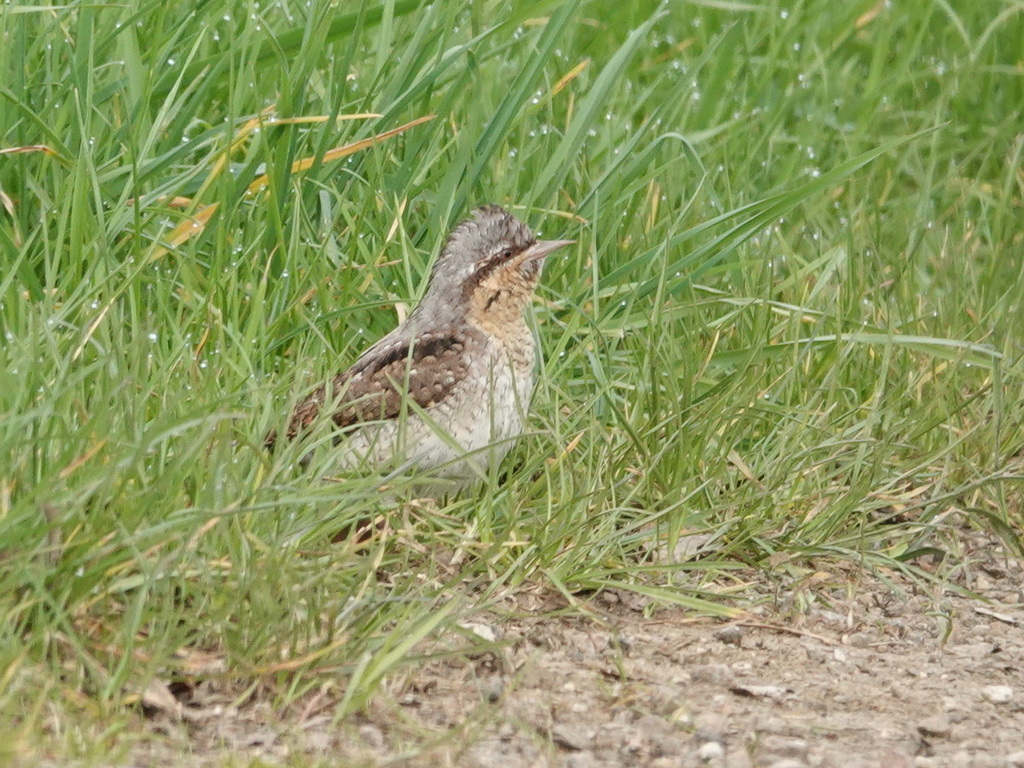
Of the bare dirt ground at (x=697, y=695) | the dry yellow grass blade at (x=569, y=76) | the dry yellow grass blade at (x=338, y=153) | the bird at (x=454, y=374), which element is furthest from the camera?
the dry yellow grass blade at (x=569, y=76)

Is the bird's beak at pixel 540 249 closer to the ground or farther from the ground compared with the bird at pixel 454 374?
farther from the ground

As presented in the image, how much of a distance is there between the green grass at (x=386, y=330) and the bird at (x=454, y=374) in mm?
135

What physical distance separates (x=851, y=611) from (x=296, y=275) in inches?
80.7

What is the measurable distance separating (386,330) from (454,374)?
0.75 metres

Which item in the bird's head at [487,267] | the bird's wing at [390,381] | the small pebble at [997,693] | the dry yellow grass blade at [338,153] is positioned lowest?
the small pebble at [997,693]

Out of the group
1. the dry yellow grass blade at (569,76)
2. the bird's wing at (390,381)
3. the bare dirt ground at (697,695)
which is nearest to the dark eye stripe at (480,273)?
the bird's wing at (390,381)

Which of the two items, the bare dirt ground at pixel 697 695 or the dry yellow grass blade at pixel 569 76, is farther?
the dry yellow grass blade at pixel 569 76

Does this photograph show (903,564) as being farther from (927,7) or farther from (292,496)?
(927,7)

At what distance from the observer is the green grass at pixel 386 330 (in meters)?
3.90

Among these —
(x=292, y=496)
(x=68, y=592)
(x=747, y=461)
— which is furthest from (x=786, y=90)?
→ (x=68, y=592)

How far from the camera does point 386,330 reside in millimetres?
5855

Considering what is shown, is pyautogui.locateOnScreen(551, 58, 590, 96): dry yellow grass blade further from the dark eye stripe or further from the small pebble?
the small pebble

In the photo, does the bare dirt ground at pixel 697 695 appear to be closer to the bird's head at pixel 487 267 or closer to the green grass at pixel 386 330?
the green grass at pixel 386 330

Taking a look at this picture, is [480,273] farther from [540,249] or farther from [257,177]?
[257,177]
